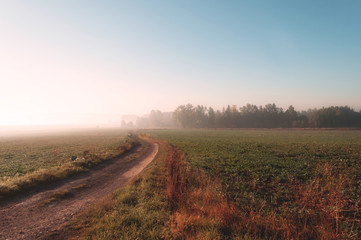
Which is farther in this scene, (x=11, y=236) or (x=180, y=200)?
(x=180, y=200)

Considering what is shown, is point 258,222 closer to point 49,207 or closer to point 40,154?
point 49,207

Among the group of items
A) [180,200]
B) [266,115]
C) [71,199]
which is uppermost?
[266,115]

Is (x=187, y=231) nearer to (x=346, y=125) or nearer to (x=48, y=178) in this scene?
(x=48, y=178)

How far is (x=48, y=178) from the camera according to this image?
12.0 m

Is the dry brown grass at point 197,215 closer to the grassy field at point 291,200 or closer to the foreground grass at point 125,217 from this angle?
the grassy field at point 291,200

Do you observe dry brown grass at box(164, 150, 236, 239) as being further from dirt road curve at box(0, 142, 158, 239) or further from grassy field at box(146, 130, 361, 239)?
dirt road curve at box(0, 142, 158, 239)

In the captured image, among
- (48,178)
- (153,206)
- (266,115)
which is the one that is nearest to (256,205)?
(153,206)

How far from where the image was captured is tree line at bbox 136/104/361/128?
91.8 metres

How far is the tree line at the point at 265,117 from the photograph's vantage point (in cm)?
9181

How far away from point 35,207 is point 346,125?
452ft

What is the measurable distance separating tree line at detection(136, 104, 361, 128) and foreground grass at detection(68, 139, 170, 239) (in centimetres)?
11074

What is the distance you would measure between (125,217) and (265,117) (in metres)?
118

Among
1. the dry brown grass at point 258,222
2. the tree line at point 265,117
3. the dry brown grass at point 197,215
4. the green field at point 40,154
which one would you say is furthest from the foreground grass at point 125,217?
the tree line at point 265,117

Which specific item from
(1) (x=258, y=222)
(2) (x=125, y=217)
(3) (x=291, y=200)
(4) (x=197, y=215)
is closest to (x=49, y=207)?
(2) (x=125, y=217)
